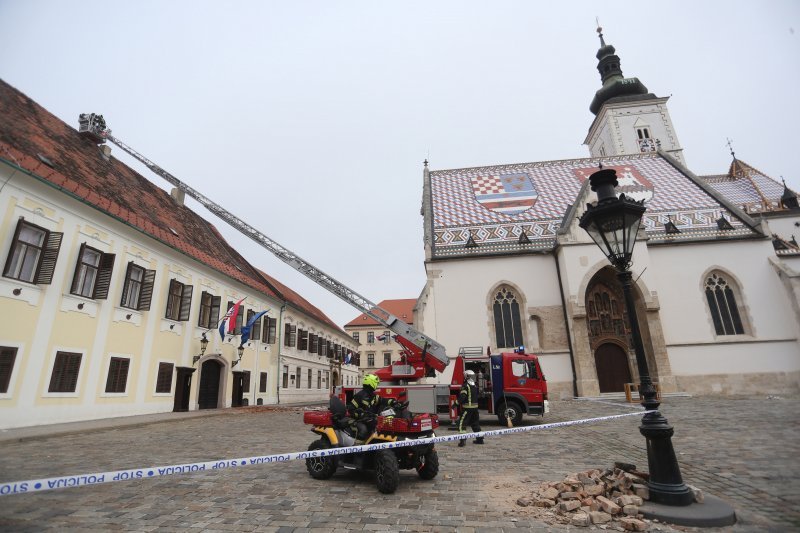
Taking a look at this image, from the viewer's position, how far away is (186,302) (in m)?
18.1

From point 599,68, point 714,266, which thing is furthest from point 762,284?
Answer: point 599,68

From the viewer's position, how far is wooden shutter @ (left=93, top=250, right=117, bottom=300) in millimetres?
13789

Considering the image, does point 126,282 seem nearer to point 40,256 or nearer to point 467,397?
point 40,256

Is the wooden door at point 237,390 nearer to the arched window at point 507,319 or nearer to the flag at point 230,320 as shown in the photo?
the flag at point 230,320

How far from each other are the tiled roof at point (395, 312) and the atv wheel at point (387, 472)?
5517 cm

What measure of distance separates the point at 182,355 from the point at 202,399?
9.73 feet

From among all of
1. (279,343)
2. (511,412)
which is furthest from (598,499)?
(279,343)

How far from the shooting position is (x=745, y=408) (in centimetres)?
1312

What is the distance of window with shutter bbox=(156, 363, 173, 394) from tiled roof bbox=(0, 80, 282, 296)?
16.3 ft

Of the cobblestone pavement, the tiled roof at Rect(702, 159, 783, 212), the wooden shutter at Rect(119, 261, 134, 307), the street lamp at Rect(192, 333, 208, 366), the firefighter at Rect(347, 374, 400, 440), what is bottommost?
the cobblestone pavement

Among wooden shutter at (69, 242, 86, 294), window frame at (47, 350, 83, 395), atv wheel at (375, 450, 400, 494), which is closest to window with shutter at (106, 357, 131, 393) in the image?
window frame at (47, 350, 83, 395)

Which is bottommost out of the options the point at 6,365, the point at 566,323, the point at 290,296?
the point at 6,365

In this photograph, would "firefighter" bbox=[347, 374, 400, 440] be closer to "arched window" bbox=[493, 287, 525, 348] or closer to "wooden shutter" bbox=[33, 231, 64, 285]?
"wooden shutter" bbox=[33, 231, 64, 285]

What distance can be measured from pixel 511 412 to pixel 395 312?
181 feet
